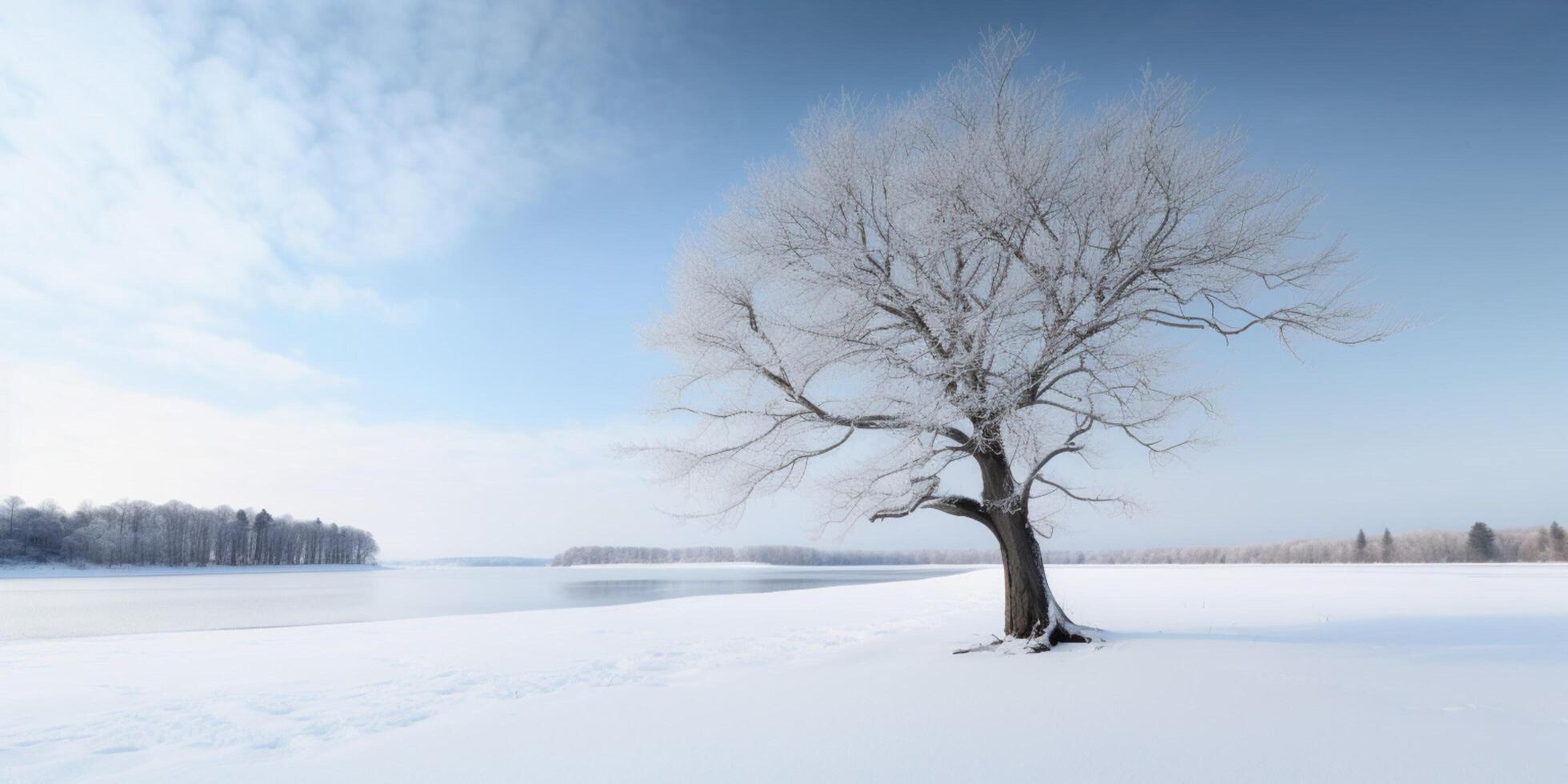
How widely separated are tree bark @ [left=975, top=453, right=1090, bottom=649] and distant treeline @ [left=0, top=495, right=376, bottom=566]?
10487cm

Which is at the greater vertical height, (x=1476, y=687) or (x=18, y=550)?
(x=1476, y=687)

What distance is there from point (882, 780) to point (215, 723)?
5.77 metres

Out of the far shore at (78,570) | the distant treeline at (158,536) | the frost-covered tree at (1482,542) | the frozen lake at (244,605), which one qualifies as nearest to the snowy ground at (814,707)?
the frozen lake at (244,605)

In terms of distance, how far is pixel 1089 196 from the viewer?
378 inches

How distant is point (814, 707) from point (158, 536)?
109553mm

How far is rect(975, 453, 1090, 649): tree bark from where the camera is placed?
9.63 m

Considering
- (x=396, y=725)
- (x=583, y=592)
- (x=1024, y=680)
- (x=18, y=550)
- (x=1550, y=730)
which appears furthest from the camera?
(x=18, y=550)

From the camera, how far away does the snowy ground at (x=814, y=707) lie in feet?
15.1

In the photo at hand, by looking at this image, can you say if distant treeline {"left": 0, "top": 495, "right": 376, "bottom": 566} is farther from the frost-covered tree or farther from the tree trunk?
the frost-covered tree

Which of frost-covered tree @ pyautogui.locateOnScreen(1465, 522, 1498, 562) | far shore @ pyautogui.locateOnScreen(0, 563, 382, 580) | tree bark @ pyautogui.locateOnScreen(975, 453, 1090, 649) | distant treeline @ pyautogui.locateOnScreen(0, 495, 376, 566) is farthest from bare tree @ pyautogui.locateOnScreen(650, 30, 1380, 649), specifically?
distant treeline @ pyautogui.locateOnScreen(0, 495, 376, 566)

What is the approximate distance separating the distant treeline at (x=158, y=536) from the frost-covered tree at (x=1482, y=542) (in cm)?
14531

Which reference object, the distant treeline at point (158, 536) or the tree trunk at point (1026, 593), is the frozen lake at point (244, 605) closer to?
the tree trunk at point (1026, 593)

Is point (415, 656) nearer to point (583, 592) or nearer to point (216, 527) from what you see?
point (583, 592)

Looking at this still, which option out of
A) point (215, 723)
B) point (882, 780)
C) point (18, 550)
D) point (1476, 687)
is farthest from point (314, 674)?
point (18, 550)
